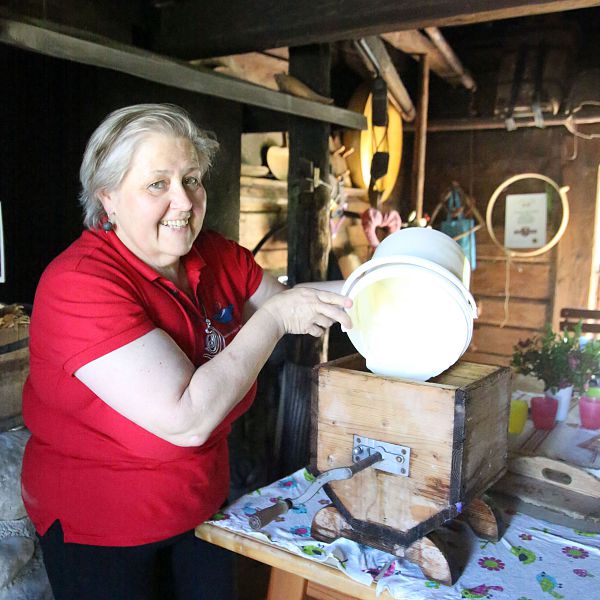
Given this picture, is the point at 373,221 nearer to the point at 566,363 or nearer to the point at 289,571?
the point at 566,363

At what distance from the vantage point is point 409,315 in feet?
5.05

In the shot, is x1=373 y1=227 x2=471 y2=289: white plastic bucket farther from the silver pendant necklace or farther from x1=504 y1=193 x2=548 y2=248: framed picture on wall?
x1=504 y1=193 x2=548 y2=248: framed picture on wall

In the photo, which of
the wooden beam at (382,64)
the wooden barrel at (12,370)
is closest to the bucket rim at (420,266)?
the wooden barrel at (12,370)

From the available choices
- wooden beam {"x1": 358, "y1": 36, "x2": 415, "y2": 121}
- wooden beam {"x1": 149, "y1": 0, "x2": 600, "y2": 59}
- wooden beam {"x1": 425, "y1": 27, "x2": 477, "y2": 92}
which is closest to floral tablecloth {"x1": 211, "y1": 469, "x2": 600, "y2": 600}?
wooden beam {"x1": 149, "y1": 0, "x2": 600, "y2": 59}

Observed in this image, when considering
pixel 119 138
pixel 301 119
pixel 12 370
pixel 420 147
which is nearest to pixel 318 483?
pixel 119 138

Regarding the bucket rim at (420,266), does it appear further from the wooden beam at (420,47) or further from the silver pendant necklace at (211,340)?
the wooden beam at (420,47)

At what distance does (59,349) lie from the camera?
1.35 meters

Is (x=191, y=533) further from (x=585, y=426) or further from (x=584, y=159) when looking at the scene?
(x=584, y=159)

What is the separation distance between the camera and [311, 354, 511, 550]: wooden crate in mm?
1335

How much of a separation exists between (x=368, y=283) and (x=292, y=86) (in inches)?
72.0

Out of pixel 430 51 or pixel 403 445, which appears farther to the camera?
pixel 430 51

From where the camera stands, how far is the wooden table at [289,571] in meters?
1.42

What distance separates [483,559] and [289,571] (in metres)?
0.47

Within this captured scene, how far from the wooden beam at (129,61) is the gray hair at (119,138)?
2.00ft
